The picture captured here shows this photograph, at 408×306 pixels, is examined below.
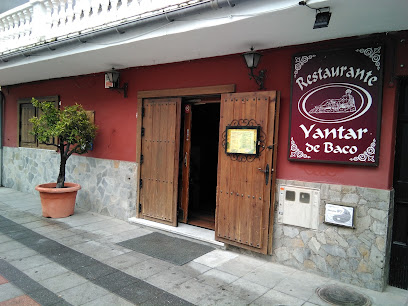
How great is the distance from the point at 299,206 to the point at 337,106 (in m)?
1.36

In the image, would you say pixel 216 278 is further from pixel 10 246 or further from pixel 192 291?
pixel 10 246

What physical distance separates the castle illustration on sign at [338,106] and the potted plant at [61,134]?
4.40 metres

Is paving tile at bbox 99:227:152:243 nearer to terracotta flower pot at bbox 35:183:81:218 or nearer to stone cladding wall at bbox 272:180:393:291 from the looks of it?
terracotta flower pot at bbox 35:183:81:218

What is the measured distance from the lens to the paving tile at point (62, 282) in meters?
3.33

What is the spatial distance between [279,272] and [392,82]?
2.65 m

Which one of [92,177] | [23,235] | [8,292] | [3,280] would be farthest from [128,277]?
[92,177]

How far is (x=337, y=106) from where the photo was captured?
3.66m

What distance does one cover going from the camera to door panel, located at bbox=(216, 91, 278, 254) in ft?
13.5

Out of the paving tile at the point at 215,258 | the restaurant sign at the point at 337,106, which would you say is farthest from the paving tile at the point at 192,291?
the restaurant sign at the point at 337,106

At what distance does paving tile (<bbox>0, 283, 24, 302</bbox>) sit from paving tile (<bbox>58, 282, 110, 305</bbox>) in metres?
0.44

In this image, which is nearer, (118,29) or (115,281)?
(115,281)

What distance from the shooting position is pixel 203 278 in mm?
3678

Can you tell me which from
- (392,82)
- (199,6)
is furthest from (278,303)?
(199,6)

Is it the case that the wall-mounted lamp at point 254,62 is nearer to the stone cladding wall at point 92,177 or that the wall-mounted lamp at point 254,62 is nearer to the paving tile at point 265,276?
the paving tile at point 265,276
